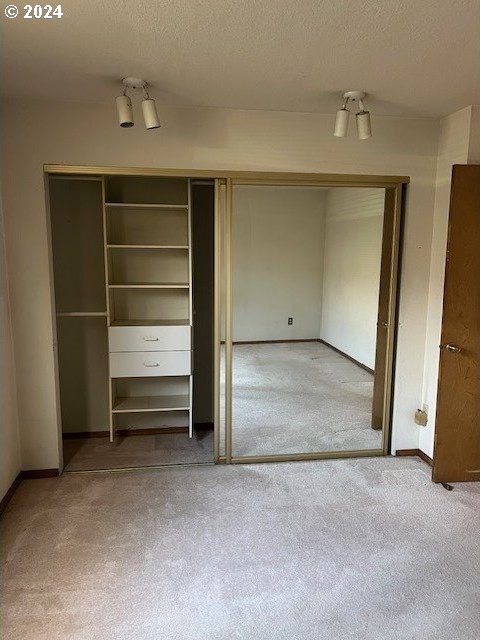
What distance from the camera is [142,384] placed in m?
3.53

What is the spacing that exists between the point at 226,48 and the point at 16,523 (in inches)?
102

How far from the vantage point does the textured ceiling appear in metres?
1.55

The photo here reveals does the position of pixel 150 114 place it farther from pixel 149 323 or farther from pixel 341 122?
pixel 149 323

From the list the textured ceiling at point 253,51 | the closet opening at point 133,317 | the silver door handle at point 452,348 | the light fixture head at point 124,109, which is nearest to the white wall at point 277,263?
the closet opening at point 133,317

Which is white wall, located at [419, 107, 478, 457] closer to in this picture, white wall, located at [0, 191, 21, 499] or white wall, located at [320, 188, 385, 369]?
white wall, located at [320, 188, 385, 369]

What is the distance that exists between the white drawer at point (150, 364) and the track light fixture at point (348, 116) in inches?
72.0

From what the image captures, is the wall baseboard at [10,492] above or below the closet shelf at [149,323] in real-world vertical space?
below

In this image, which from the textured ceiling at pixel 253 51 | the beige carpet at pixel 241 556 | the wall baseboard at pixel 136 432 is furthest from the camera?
the wall baseboard at pixel 136 432

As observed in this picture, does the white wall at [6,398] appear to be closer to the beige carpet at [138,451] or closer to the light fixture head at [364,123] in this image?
the beige carpet at [138,451]

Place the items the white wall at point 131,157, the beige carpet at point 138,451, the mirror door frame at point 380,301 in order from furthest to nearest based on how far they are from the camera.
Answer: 1. the beige carpet at point 138,451
2. the mirror door frame at point 380,301
3. the white wall at point 131,157

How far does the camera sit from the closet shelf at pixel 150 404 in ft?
10.7

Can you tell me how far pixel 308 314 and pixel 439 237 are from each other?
5.95 ft

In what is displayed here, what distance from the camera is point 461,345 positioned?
2633 mm

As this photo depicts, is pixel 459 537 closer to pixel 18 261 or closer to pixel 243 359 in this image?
pixel 243 359
